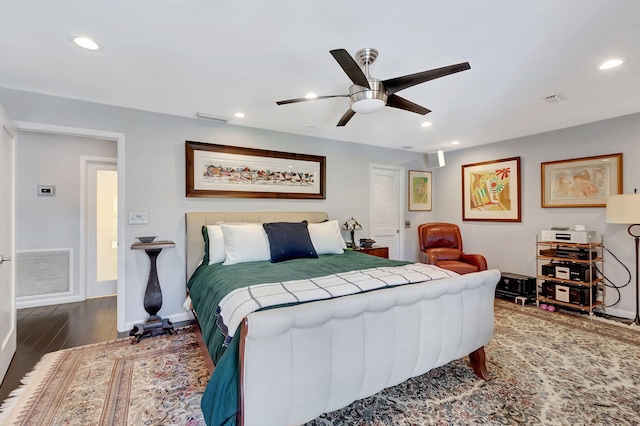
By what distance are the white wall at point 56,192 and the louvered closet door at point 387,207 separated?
13.8 feet

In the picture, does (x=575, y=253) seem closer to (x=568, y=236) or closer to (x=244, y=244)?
(x=568, y=236)

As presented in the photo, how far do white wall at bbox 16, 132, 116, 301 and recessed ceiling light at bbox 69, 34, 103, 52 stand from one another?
272cm

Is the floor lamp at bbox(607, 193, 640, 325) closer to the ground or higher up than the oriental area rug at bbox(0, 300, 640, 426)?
higher up

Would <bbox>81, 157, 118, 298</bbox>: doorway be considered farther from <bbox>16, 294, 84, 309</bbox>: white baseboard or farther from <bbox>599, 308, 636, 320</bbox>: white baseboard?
<bbox>599, 308, 636, 320</bbox>: white baseboard

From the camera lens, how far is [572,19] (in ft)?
5.59

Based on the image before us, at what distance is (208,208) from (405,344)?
8.88 feet

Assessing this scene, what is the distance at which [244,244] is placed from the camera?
117 inches

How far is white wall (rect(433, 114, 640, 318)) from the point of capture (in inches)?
135

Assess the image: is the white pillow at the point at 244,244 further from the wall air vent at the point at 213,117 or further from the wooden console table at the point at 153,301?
the wall air vent at the point at 213,117

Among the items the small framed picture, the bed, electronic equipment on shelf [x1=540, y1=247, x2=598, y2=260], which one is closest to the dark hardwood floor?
the bed

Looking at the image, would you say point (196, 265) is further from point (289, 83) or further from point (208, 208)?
point (289, 83)

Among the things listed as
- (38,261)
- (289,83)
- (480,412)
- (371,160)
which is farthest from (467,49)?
(38,261)

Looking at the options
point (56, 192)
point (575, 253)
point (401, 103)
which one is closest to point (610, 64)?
point (401, 103)

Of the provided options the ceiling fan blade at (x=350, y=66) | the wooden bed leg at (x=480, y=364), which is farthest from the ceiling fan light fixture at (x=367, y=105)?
the wooden bed leg at (x=480, y=364)
